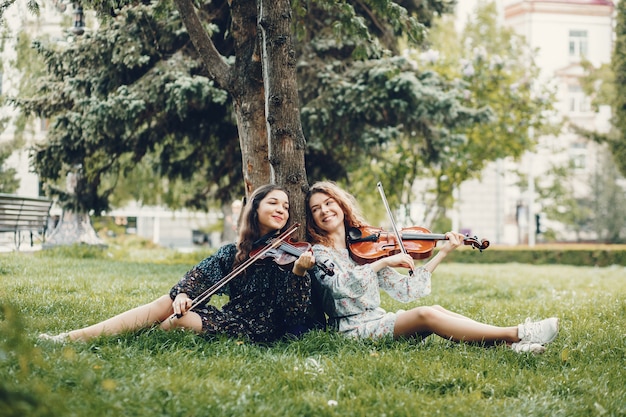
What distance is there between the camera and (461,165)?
16516mm

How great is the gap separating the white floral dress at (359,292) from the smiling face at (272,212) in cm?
30

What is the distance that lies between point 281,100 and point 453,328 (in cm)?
190

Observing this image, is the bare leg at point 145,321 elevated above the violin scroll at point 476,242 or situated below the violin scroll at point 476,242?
below

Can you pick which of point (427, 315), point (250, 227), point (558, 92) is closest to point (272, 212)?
point (250, 227)

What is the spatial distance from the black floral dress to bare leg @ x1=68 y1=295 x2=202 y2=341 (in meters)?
0.07

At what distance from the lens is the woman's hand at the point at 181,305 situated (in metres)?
3.82

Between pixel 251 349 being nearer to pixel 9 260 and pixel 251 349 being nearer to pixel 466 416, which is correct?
pixel 466 416

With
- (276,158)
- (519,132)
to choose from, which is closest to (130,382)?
(276,158)

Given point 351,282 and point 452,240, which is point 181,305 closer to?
point 351,282

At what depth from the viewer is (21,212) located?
10.9 metres

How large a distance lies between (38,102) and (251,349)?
8.03 m

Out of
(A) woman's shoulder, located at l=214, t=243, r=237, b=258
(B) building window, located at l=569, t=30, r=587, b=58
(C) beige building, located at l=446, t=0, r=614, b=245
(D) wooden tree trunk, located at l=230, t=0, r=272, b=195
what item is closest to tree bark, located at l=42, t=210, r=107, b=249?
(D) wooden tree trunk, located at l=230, t=0, r=272, b=195

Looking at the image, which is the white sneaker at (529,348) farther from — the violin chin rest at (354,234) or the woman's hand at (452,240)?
the violin chin rest at (354,234)

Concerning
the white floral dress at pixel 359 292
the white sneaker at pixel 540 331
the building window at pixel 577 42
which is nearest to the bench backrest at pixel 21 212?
the white floral dress at pixel 359 292
